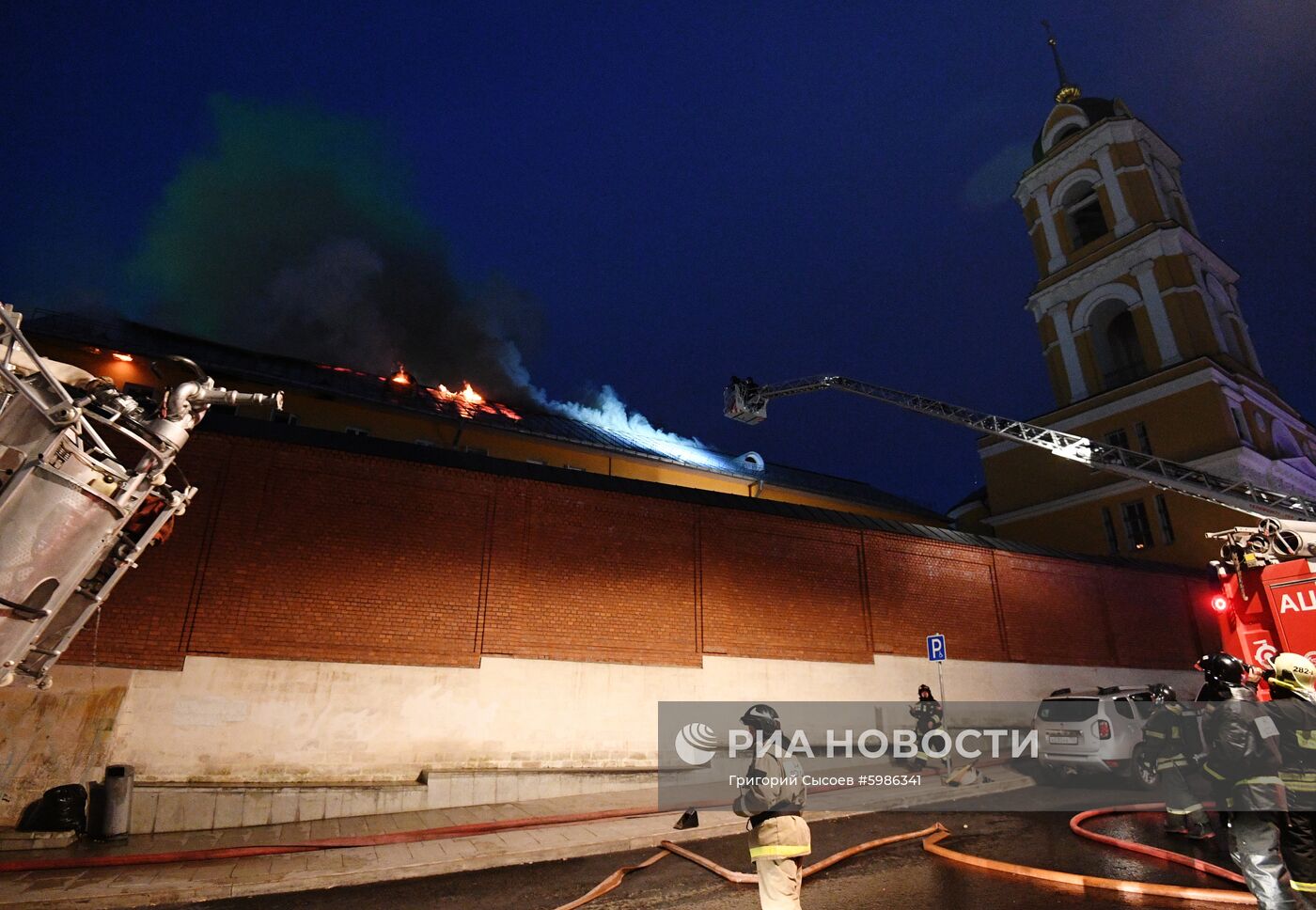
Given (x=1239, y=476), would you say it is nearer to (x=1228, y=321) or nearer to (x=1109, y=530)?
(x=1109, y=530)

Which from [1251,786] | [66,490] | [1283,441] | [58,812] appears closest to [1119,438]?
[1283,441]

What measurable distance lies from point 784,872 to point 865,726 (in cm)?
1132

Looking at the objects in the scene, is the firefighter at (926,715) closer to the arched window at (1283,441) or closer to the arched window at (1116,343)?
the arched window at (1283,441)

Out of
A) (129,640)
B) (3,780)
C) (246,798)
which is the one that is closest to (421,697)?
(246,798)

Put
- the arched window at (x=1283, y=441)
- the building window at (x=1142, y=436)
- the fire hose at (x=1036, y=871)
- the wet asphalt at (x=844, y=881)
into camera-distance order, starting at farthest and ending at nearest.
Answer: the arched window at (x=1283, y=441)
the building window at (x=1142, y=436)
the wet asphalt at (x=844, y=881)
the fire hose at (x=1036, y=871)

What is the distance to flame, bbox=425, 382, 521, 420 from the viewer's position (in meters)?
22.1

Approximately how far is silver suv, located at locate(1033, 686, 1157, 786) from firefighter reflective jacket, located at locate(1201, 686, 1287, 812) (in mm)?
7277

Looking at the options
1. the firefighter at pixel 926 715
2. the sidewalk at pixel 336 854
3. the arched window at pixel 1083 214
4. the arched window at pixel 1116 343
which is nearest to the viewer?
the sidewalk at pixel 336 854

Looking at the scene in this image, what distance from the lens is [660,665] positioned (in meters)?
12.7

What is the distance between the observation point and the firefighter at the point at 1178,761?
7.66 m

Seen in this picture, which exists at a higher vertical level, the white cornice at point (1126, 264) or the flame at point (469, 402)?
the white cornice at point (1126, 264)

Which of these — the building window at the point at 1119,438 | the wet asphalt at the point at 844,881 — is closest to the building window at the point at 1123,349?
the building window at the point at 1119,438

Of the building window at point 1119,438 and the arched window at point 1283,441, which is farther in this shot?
the building window at point 1119,438

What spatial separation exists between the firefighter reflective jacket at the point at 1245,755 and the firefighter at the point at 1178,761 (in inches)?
119
